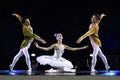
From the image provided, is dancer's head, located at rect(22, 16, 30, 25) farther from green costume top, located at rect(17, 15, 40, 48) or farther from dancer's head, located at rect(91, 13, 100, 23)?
dancer's head, located at rect(91, 13, 100, 23)

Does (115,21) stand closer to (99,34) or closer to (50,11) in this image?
(99,34)

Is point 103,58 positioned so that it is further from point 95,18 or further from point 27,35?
point 27,35

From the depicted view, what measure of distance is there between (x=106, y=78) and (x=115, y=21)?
133 cm

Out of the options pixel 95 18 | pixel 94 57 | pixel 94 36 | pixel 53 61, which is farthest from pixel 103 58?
pixel 53 61

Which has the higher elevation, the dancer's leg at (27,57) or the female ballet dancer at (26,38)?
the female ballet dancer at (26,38)

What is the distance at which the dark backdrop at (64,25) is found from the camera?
4.91 m

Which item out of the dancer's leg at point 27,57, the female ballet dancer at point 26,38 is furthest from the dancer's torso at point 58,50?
the dancer's leg at point 27,57

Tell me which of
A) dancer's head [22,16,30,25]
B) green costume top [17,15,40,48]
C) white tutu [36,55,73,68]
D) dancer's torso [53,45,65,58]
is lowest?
white tutu [36,55,73,68]

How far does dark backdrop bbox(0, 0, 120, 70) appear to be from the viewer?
4910mm

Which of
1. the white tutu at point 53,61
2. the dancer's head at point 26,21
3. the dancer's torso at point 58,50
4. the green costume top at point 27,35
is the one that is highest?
the dancer's head at point 26,21

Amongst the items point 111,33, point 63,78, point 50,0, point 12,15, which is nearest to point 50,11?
point 50,0

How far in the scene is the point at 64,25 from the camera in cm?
493

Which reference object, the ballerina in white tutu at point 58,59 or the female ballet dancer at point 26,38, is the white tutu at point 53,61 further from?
the female ballet dancer at point 26,38

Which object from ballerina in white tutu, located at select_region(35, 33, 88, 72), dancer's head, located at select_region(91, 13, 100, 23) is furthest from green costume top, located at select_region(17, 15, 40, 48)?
dancer's head, located at select_region(91, 13, 100, 23)
